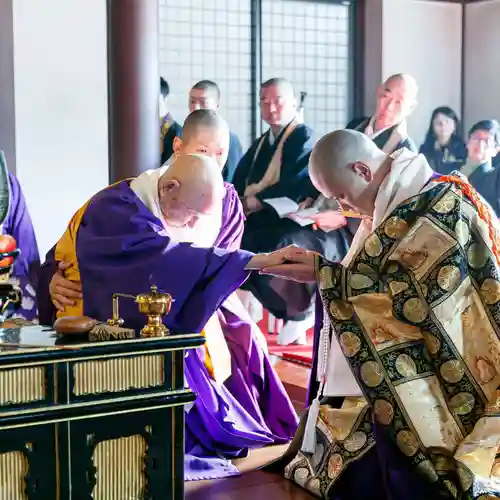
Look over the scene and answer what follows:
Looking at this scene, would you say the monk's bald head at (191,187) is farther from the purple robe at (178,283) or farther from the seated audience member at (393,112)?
the seated audience member at (393,112)

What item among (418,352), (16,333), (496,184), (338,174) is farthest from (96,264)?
(496,184)

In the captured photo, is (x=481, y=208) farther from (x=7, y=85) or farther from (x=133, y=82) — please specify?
(x=7, y=85)

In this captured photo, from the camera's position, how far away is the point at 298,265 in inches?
130

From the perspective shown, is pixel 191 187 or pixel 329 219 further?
pixel 329 219

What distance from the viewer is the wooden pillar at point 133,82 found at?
6309mm

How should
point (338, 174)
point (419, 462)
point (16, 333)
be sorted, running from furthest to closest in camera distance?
point (338, 174) → point (419, 462) → point (16, 333)

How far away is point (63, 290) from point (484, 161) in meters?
4.51

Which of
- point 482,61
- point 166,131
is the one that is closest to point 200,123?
point 166,131

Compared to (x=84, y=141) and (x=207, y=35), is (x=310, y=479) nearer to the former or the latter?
(x=84, y=141)

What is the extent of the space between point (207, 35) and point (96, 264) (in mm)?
4911

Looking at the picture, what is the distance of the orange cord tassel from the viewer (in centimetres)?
308

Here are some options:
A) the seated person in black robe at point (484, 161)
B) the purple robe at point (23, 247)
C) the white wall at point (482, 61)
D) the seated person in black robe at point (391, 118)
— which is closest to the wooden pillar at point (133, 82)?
the seated person in black robe at point (391, 118)

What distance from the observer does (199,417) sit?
3.69 meters

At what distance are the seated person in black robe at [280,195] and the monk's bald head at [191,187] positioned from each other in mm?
2573
